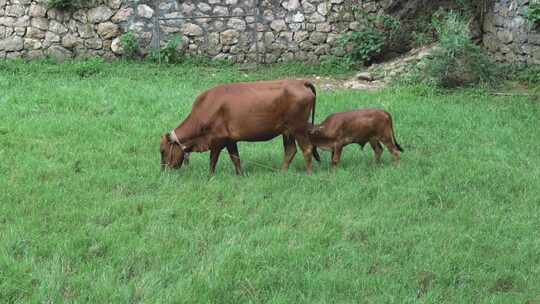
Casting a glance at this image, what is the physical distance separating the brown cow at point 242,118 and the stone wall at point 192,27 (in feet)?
27.6

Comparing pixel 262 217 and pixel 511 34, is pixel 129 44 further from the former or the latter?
pixel 262 217

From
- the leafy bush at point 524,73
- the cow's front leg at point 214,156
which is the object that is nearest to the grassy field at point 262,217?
the cow's front leg at point 214,156

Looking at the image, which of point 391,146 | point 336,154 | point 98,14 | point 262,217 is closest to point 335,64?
point 98,14

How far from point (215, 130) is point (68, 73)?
7182 mm

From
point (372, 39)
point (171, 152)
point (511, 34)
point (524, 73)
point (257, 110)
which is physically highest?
point (257, 110)

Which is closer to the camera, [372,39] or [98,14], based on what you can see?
[98,14]

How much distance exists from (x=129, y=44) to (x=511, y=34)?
774 cm

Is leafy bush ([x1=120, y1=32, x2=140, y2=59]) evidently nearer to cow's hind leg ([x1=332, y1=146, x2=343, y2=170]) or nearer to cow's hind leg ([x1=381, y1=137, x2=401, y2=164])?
cow's hind leg ([x1=332, y1=146, x2=343, y2=170])

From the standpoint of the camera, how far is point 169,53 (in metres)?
16.1

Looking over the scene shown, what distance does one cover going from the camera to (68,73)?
1453cm

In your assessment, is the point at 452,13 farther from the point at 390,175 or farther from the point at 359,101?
the point at 390,175

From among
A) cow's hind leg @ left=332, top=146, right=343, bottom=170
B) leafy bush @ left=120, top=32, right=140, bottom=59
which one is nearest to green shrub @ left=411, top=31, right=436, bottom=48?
leafy bush @ left=120, top=32, right=140, bottom=59

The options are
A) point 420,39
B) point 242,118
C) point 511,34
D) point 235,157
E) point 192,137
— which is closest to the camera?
point 242,118

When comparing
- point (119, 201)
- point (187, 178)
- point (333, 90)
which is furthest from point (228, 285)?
point (333, 90)
